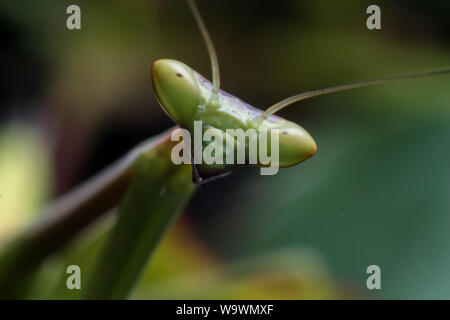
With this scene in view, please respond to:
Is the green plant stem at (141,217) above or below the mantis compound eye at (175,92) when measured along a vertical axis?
below

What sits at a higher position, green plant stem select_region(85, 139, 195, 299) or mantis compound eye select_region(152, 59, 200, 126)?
mantis compound eye select_region(152, 59, 200, 126)

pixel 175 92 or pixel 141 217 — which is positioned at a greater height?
pixel 175 92

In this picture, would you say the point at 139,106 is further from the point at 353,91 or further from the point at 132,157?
the point at 132,157

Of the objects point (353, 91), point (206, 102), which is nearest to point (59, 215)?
point (206, 102)
